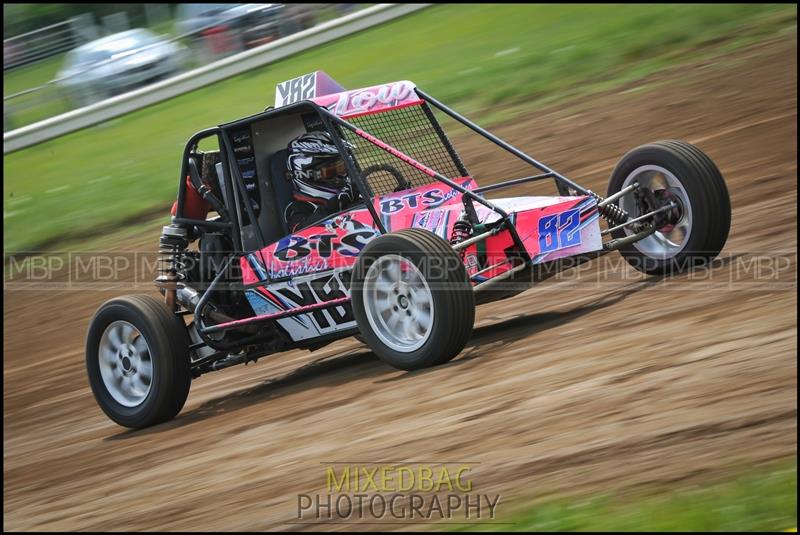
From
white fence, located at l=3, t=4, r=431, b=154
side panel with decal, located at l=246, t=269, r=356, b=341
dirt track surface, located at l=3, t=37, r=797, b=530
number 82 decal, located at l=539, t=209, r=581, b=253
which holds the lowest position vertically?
dirt track surface, located at l=3, t=37, r=797, b=530

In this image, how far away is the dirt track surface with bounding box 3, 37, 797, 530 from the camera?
4215 millimetres

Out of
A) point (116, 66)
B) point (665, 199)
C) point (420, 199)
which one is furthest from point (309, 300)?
point (116, 66)

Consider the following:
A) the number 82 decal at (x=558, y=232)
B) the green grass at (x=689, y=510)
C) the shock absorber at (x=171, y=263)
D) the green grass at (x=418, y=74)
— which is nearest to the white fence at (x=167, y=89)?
the green grass at (x=418, y=74)

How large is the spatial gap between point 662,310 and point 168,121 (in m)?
15.7

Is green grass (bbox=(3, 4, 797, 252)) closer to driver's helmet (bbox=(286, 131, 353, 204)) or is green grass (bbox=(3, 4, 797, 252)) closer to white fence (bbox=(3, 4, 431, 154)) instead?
white fence (bbox=(3, 4, 431, 154))

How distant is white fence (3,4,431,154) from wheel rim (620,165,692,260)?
53.2ft

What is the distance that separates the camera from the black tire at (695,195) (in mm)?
6785

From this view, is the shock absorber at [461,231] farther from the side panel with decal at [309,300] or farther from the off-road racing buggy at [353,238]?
the side panel with decal at [309,300]

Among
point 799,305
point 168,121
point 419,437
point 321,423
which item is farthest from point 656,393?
point 168,121

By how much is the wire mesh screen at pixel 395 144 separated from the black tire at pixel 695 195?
1242 mm

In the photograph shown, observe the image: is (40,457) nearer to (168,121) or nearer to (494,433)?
(494,433)

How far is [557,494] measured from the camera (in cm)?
395

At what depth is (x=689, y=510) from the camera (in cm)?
352

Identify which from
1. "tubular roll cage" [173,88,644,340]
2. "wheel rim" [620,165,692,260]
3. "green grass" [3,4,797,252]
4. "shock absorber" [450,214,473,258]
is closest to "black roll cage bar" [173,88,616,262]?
"tubular roll cage" [173,88,644,340]
